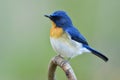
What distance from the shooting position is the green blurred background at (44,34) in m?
4.14

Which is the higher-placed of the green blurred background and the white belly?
the green blurred background

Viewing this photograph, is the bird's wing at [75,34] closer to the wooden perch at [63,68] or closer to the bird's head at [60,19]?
the bird's head at [60,19]

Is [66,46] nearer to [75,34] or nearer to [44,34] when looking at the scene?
[75,34]

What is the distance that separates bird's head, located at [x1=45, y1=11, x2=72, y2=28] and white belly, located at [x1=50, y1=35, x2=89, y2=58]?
6cm

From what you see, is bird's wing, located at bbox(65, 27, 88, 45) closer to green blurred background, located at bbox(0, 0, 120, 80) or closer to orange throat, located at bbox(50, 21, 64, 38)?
orange throat, located at bbox(50, 21, 64, 38)

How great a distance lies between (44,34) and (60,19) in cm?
206

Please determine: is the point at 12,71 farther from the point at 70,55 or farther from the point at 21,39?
the point at 70,55

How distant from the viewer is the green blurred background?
13.6ft

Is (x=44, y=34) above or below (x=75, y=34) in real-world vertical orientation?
above

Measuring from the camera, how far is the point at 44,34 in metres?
4.48

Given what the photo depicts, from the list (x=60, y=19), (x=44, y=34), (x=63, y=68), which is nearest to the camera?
(x=63, y=68)

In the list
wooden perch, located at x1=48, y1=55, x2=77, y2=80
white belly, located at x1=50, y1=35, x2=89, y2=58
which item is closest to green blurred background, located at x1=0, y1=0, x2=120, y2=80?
white belly, located at x1=50, y1=35, x2=89, y2=58

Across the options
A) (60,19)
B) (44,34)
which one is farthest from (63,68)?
(44,34)

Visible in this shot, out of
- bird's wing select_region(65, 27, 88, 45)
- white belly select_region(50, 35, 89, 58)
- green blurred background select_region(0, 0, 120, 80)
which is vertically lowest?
white belly select_region(50, 35, 89, 58)
